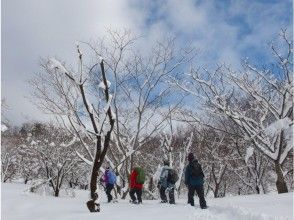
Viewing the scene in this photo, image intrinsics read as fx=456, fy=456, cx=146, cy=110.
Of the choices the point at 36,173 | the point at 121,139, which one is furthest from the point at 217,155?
the point at 36,173

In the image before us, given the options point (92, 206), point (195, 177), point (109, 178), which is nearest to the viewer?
point (92, 206)

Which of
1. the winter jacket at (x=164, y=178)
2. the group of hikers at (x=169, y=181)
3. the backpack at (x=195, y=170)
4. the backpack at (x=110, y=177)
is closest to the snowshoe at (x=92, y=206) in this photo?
the group of hikers at (x=169, y=181)

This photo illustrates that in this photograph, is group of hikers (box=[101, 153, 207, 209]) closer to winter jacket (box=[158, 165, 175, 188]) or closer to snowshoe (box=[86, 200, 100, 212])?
winter jacket (box=[158, 165, 175, 188])

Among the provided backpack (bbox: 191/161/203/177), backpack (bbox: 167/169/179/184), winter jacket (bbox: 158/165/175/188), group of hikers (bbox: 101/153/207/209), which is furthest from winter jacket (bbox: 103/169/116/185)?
backpack (bbox: 191/161/203/177)

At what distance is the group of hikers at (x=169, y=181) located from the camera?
12.7 m

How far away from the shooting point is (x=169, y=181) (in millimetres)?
15203

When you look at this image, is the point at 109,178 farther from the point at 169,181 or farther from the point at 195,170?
the point at 195,170

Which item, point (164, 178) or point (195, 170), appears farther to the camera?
point (164, 178)

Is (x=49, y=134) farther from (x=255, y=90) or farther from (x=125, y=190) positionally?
(x=255, y=90)

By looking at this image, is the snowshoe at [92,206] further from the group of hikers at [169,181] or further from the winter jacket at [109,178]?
the winter jacket at [109,178]

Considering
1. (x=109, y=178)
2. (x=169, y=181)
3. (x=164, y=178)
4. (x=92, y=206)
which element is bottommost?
(x=92, y=206)

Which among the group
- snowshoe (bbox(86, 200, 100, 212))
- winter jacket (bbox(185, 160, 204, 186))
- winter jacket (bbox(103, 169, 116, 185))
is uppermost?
winter jacket (bbox(103, 169, 116, 185))

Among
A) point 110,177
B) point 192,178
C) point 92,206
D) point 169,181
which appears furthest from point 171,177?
point 92,206

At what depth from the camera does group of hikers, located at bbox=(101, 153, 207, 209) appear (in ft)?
41.7
